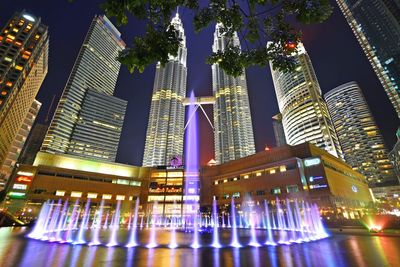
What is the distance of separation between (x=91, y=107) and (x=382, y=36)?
164866 mm

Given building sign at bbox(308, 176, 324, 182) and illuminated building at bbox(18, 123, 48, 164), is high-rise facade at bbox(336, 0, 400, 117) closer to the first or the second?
building sign at bbox(308, 176, 324, 182)

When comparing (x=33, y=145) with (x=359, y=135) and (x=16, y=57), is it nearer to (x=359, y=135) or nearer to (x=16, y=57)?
(x=16, y=57)

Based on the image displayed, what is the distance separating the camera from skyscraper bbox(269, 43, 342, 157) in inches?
3848

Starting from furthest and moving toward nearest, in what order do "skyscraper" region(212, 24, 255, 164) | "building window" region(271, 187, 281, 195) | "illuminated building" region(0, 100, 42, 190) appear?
1. "skyscraper" region(212, 24, 255, 164)
2. "illuminated building" region(0, 100, 42, 190)
3. "building window" region(271, 187, 281, 195)

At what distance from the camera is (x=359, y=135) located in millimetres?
132500

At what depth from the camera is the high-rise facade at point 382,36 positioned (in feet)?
269

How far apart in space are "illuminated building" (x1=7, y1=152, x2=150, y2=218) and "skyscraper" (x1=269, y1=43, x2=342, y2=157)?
288 feet

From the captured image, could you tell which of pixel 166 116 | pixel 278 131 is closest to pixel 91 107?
pixel 166 116

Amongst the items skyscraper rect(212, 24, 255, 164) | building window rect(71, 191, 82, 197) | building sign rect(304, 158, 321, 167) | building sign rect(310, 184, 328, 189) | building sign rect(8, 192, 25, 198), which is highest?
skyscraper rect(212, 24, 255, 164)

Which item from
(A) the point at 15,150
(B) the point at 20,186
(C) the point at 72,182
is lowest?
(B) the point at 20,186

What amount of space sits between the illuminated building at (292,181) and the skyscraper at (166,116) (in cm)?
6412

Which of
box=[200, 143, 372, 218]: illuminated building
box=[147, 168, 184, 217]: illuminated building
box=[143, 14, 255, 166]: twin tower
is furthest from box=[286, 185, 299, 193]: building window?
box=[143, 14, 255, 166]: twin tower

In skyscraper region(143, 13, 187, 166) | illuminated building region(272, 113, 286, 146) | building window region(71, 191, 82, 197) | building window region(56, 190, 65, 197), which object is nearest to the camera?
building window region(56, 190, 65, 197)

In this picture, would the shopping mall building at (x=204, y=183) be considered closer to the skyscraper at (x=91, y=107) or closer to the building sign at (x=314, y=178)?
the building sign at (x=314, y=178)
